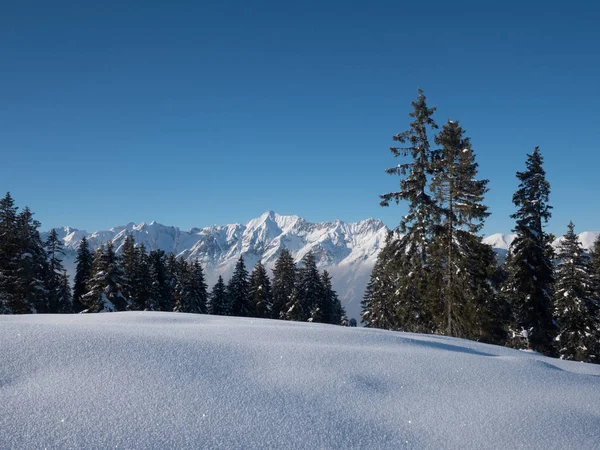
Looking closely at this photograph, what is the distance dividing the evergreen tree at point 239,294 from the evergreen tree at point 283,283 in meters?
4.07

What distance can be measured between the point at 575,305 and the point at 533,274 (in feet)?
9.96

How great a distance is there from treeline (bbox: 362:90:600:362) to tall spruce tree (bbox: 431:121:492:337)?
0.05 metres

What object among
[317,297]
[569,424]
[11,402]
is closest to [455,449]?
[569,424]

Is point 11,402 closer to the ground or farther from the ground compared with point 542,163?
closer to the ground

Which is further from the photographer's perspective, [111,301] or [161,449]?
[111,301]

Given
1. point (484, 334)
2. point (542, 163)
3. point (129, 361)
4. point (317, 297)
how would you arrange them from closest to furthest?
point (129, 361), point (484, 334), point (542, 163), point (317, 297)

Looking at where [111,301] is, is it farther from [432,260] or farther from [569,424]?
[569,424]

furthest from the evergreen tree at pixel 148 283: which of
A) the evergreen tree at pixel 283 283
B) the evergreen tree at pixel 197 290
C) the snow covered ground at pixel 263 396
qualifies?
the snow covered ground at pixel 263 396

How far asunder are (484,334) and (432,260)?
4.58 meters

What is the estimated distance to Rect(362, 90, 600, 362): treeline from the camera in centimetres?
1909

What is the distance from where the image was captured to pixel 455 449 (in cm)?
328

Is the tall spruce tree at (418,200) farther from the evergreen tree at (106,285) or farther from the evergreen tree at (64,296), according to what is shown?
the evergreen tree at (64,296)

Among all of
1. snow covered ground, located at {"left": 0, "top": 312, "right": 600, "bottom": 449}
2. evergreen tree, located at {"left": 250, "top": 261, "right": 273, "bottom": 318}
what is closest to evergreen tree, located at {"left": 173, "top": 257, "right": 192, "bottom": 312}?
evergreen tree, located at {"left": 250, "top": 261, "right": 273, "bottom": 318}

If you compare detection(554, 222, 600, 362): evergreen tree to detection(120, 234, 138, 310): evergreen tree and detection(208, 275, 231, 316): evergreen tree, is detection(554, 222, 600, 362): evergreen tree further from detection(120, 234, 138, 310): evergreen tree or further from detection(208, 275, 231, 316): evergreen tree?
detection(120, 234, 138, 310): evergreen tree
